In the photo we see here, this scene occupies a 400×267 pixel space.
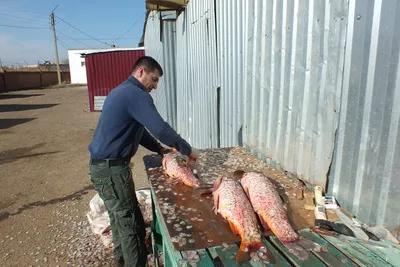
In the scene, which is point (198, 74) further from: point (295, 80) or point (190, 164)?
point (295, 80)

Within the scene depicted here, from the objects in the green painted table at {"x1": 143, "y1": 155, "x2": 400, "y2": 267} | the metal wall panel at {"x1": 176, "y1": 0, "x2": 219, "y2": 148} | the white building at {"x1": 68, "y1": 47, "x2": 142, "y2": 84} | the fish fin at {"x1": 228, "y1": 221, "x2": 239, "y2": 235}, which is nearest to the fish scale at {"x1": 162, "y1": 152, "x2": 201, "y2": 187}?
the green painted table at {"x1": 143, "y1": 155, "x2": 400, "y2": 267}

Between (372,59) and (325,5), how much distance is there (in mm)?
735

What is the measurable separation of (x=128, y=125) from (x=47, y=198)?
426cm

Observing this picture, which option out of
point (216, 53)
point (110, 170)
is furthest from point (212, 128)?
point (110, 170)

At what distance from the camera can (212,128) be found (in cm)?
591

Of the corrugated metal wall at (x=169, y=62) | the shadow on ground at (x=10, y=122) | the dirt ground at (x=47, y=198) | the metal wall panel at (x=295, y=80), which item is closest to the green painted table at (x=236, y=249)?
the metal wall panel at (x=295, y=80)

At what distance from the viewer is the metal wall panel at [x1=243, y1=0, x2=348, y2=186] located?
101 inches

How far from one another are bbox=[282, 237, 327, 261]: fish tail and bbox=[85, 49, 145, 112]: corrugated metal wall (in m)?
18.8

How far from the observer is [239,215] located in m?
2.22

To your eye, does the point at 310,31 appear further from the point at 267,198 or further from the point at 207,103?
the point at 207,103

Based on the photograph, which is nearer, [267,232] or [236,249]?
[236,249]

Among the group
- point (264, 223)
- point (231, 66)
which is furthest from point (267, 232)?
point (231, 66)

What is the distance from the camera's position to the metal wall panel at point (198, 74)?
564 centimetres

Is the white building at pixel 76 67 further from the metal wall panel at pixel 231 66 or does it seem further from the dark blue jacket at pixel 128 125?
the dark blue jacket at pixel 128 125
